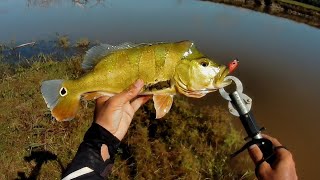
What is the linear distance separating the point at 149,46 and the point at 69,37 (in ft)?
42.1

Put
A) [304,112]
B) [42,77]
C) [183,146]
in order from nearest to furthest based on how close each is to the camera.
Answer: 1. [183,146]
2. [42,77]
3. [304,112]

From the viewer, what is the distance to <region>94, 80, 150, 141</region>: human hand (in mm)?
2420

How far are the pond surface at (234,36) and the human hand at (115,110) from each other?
6.42 metres

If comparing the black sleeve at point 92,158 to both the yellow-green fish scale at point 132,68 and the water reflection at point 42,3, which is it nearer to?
the yellow-green fish scale at point 132,68

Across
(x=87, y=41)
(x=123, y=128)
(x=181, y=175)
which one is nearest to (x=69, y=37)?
(x=87, y=41)

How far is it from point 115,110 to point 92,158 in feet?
1.13

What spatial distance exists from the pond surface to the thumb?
6.60m

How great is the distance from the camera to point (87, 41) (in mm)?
13758

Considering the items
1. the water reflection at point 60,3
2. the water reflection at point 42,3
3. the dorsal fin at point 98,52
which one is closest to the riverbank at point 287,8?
the water reflection at point 60,3

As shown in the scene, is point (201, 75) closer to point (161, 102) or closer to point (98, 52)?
point (161, 102)

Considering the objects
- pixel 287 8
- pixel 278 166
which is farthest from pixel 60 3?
pixel 278 166

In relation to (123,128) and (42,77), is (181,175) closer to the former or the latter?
(123,128)

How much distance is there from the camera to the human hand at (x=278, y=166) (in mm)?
2061

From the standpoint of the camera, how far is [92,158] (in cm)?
239
